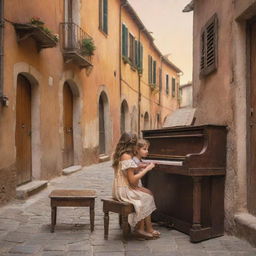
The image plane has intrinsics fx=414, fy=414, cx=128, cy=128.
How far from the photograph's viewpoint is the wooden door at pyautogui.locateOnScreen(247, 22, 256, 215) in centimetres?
452

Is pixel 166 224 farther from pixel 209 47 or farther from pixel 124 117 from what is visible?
pixel 124 117

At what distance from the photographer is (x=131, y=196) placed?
4.66 metres

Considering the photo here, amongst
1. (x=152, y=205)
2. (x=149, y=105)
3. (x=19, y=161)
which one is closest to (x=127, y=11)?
(x=149, y=105)

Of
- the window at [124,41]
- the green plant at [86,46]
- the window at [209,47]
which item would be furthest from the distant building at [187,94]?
the window at [209,47]

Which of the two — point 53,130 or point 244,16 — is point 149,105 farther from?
point 244,16

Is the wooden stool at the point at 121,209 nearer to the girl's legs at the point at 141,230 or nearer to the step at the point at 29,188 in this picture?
the girl's legs at the point at 141,230

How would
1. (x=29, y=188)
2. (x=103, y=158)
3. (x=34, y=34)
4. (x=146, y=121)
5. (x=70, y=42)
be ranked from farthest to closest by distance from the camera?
(x=146, y=121)
(x=103, y=158)
(x=70, y=42)
(x=34, y=34)
(x=29, y=188)

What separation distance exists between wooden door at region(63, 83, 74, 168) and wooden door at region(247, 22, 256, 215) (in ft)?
23.2

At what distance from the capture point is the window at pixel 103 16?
45.6 ft

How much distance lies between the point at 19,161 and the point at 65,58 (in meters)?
3.54

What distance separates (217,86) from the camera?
17.7 ft

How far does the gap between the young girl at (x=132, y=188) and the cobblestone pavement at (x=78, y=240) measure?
0.20 meters

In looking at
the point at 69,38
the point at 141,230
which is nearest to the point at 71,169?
the point at 69,38

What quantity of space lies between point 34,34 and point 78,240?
445cm
